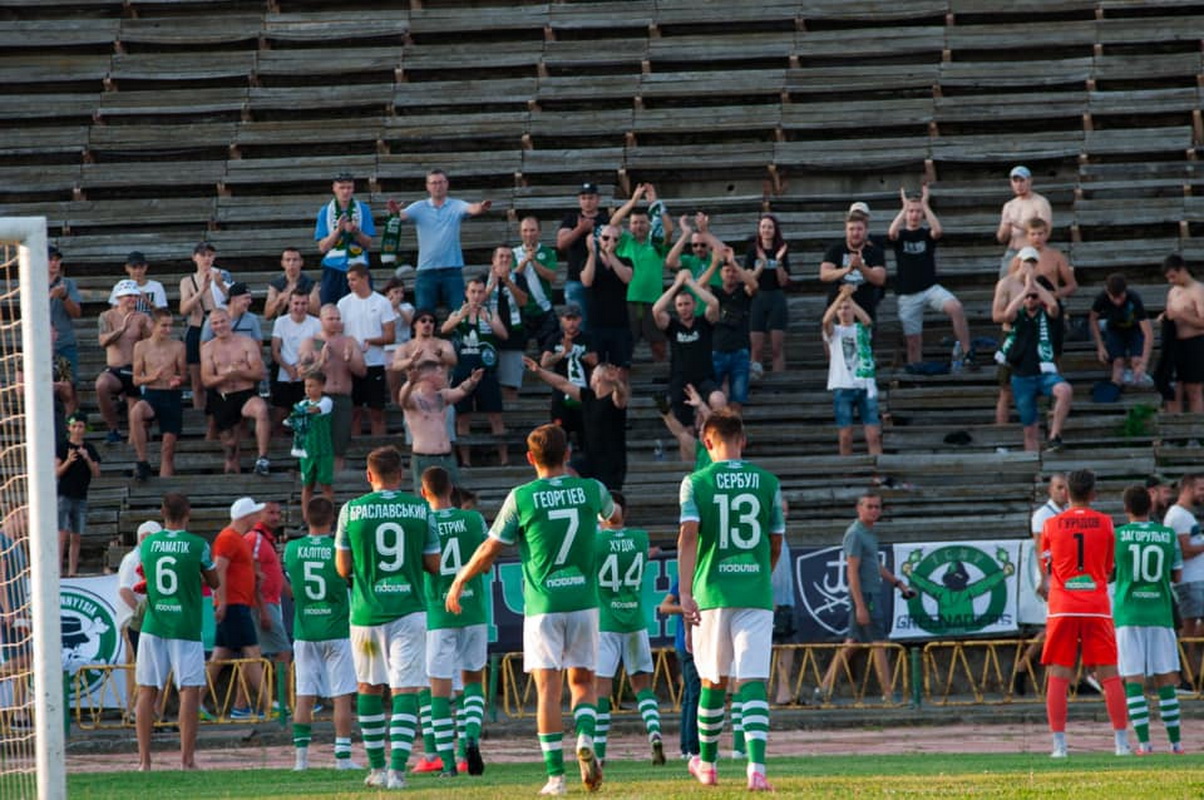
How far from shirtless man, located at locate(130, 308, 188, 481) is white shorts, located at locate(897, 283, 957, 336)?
850 centimetres

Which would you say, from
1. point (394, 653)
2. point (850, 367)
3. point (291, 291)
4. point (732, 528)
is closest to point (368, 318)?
point (291, 291)

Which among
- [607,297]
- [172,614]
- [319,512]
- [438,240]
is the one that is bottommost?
[172,614]

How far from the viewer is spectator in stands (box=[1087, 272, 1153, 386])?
22.7 meters

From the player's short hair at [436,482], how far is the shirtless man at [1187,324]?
10649 millimetres

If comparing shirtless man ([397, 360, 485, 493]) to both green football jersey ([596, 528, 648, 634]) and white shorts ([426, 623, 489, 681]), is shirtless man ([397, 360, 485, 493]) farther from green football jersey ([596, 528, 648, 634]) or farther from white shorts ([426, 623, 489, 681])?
white shorts ([426, 623, 489, 681])

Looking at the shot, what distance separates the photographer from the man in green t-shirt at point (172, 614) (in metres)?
16.0

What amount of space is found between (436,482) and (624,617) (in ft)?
7.46

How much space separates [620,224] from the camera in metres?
24.0

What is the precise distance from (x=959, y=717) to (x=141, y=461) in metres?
9.77

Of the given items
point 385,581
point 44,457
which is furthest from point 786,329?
point 44,457

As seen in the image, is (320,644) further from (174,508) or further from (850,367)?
(850,367)

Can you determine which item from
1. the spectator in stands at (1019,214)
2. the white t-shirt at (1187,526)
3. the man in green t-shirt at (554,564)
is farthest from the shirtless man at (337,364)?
the man in green t-shirt at (554,564)

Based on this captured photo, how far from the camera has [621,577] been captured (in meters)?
15.8

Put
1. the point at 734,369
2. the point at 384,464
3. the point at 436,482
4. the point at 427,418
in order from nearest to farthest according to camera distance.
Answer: the point at 384,464, the point at 436,482, the point at 427,418, the point at 734,369
